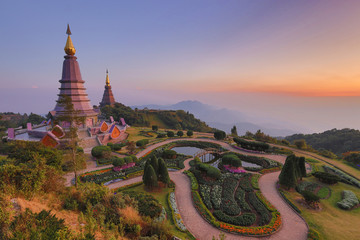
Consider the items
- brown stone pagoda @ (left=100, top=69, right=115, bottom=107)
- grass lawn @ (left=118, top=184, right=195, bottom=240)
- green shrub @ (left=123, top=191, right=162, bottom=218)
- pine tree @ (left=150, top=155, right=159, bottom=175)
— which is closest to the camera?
grass lawn @ (left=118, top=184, right=195, bottom=240)

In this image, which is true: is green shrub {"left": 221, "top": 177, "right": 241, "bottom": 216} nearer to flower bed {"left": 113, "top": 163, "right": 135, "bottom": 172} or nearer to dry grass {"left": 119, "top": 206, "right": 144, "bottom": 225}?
dry grass {"left": 119, "top": 206, "right": 144, "bottom": 225}

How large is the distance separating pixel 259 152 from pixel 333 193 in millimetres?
13625

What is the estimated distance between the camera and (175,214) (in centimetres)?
1412

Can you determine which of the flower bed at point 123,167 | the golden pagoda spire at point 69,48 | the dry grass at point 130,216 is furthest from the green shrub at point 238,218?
the golden pagoda spire at point 69,48

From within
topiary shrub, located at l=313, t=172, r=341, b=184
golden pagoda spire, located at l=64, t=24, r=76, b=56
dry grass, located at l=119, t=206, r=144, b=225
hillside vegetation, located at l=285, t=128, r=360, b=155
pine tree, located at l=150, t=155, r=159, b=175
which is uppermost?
golden pagoda spire, located at l=64, t=24, r=76, b=56

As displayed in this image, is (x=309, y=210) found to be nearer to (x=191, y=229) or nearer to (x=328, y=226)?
(x=328, y=226)

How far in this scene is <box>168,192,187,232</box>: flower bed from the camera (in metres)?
12.8

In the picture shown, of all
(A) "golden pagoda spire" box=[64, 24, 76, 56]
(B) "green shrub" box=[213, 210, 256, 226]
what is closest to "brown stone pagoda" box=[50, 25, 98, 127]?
(A) "golden pagoda spire" box=[64, 24, 76, 56]

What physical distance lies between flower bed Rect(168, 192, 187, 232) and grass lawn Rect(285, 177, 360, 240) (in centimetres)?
1120

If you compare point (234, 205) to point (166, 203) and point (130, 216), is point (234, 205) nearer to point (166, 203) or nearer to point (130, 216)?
point (166, 203)

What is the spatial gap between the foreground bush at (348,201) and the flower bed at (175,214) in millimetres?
16189

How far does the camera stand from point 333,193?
18.1m

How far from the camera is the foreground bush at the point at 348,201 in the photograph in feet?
50.3

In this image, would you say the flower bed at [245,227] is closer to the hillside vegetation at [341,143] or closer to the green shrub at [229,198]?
the green shrub at [229,198]
